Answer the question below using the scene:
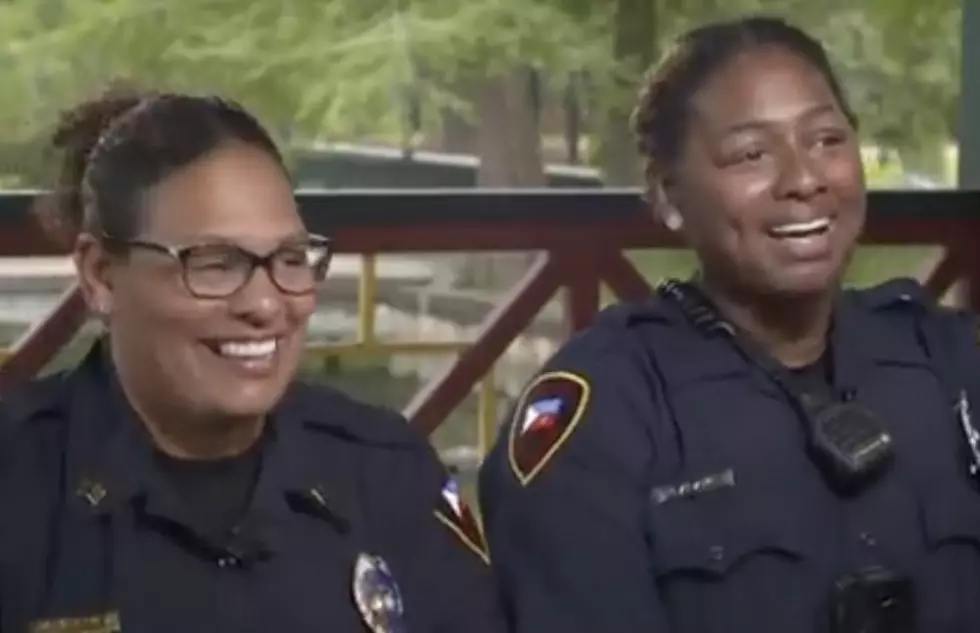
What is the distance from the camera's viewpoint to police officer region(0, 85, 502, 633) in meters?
1.25

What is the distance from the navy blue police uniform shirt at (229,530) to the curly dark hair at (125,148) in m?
0.12

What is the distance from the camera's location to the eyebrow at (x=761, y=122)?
154 cm

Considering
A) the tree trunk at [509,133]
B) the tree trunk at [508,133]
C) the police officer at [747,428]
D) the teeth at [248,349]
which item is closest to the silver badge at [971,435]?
the police officer at [747,428]

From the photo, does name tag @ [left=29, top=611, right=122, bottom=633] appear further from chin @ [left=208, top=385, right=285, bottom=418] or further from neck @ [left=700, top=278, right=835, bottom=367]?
neck @ [left=700, top=278, right=835, bottom=367]

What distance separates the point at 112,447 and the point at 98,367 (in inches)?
3.3

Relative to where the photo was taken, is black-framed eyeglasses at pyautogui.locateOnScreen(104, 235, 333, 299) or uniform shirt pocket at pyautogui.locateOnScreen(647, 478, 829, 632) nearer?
black-framed eyeglasses at pyautogui.locateOnScreen(104, 235, 333, 299)

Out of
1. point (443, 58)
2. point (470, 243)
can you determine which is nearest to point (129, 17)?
point (443, 58)

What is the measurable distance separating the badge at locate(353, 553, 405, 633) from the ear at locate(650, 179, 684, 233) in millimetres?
462

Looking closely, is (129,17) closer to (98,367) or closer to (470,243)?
(470,243)

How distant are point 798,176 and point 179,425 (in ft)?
1.92

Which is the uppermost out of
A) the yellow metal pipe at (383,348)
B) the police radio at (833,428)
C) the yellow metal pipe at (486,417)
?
the police radio at (833,428)

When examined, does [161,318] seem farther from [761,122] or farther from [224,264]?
[761,122]

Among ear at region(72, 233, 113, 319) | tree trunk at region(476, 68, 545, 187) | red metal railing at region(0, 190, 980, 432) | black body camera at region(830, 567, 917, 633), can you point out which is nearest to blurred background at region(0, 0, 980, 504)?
tree trunk at region(476, 68, 545, 187)

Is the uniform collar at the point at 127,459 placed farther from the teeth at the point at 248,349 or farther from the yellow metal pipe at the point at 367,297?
the yellow metal pipe at the point at 367,297
